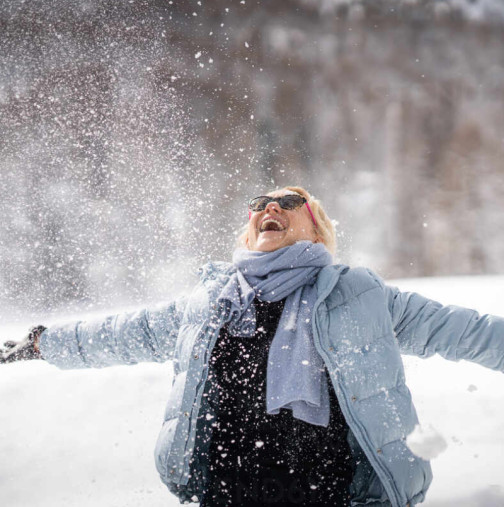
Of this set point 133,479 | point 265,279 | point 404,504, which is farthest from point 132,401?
point 404,504

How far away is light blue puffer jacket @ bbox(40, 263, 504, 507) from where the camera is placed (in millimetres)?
1362

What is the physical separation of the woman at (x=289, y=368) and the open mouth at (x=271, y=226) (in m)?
0.21

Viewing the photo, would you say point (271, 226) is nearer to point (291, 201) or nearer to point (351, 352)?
point (291, 201)

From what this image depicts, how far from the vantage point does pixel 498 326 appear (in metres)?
1.55

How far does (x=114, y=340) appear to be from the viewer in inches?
71.5

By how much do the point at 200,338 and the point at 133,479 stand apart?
1185 mm

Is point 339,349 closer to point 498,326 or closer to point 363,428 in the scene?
point 363,428

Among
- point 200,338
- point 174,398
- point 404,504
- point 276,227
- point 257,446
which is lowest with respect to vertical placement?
point 404,504

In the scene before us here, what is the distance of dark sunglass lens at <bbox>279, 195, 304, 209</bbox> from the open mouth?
0.34ft

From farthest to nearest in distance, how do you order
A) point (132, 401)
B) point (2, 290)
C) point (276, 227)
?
point (2, 290), point (132, 401), point (276, 227)

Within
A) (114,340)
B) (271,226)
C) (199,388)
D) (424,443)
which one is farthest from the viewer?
(271,226)

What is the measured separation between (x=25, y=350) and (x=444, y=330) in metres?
Answer: 1.88

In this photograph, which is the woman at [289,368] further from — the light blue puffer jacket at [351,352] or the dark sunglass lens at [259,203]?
the dark sunglass lens at [259,203]

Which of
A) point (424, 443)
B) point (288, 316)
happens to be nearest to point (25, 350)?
point (288, 316)
